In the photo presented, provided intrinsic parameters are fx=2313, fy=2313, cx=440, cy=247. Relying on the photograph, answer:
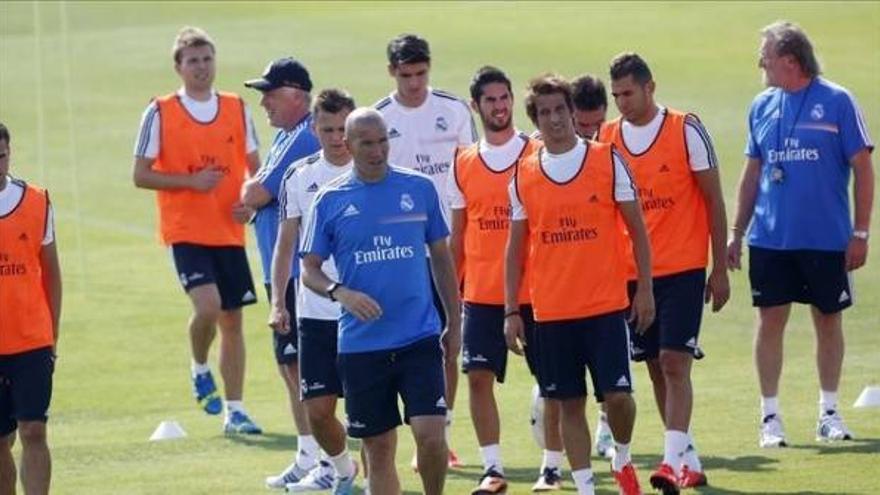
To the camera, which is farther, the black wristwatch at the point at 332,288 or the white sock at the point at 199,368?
the white sock at the point at 199,368

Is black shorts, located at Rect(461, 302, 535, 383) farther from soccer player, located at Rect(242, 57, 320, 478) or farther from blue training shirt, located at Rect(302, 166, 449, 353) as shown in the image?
blue training shirt, located at Rect(302, 166, 449, 353)

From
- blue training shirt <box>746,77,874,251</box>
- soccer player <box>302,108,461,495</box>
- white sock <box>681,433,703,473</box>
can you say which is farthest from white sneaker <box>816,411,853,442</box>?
soccer player <box>302,108,461,495</box>

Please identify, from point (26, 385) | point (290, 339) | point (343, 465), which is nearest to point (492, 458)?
point (343, 465)

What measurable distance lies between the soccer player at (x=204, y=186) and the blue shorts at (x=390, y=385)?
5383 millimetres

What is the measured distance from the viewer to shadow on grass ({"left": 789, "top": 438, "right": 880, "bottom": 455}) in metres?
14.5

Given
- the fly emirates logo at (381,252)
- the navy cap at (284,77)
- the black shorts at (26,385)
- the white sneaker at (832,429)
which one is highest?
the navy cap at (284,77)

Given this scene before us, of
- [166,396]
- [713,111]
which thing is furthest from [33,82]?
[166,396]

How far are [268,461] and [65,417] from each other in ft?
13.7

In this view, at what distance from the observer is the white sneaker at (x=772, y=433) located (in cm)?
1491

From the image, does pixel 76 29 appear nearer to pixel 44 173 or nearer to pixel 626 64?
pixel 44 173

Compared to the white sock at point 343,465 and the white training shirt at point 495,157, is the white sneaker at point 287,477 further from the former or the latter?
the white training shirt at point 495,157

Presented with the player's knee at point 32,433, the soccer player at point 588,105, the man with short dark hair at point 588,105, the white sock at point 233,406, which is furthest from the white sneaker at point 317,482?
the white sock at point 233,406

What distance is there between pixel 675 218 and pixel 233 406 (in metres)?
4.95

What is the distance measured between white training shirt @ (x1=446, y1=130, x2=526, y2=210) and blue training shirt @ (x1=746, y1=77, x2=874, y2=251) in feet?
6.79
